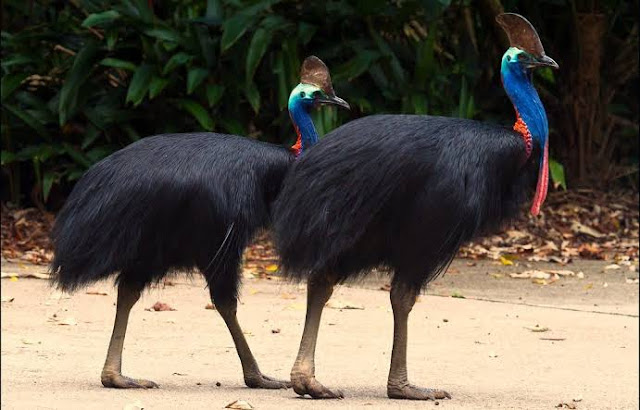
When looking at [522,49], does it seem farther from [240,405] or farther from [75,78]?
[75,78]

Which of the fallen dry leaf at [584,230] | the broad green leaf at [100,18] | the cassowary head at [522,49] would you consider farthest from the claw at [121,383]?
the fallen dry leaf at [584,230]

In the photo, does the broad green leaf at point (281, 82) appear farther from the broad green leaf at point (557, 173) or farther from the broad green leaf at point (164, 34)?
the broad green leaf at point (557, 173)

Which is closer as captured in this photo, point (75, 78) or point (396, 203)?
point (396, 203)

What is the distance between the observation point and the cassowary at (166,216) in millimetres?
5633

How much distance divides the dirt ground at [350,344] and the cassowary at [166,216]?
432mm

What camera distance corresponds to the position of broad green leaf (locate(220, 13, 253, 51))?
34.9ft

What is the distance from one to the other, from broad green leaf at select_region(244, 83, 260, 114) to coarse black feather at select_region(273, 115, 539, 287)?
5.21 metres

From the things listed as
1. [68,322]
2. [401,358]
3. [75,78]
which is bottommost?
[68,322]

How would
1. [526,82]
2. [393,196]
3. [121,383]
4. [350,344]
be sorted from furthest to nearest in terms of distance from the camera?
[350,344] < [526,82] < [121,383] < [393,196]

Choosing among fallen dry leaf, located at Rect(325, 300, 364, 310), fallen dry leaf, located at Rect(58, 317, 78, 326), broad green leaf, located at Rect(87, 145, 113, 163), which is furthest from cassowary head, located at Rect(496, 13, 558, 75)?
broad green leaf, located at Rect(87, 145, 113, 163)

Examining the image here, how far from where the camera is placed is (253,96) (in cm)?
1094

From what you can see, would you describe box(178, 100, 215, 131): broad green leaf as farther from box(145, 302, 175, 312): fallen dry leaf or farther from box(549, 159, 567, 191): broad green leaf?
box(145, 302, 175, 312): fallen dry leaf

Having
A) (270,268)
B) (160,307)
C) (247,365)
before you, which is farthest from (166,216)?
(270,268)

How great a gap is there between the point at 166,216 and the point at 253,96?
5.37m
